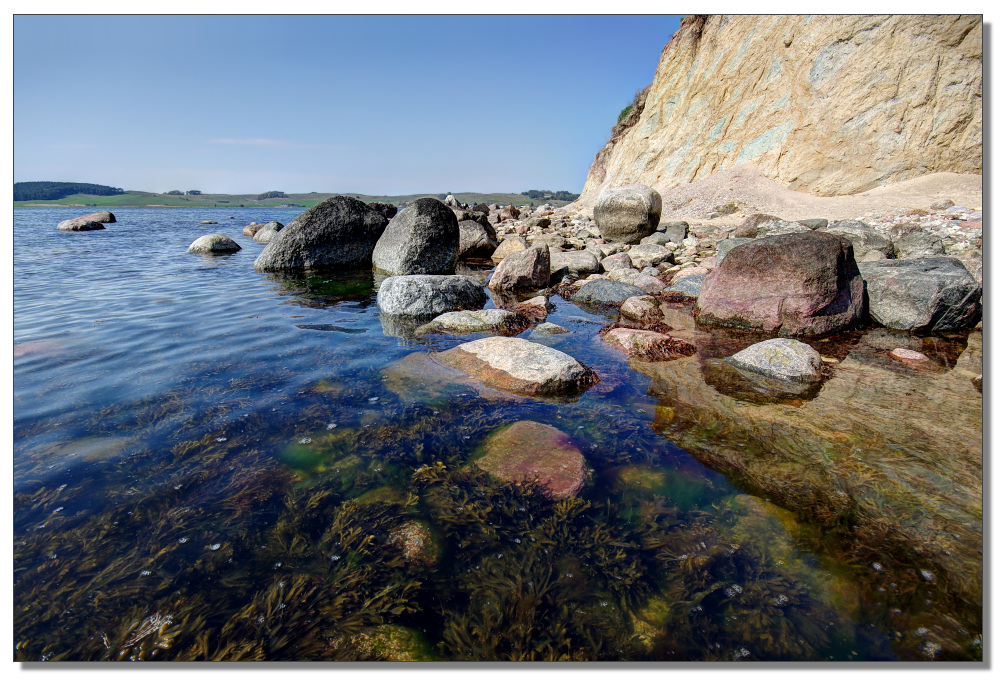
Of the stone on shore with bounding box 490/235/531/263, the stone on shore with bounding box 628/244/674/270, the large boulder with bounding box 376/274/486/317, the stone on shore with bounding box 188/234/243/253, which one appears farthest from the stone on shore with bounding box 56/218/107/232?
the stone on shore with bounding box 628/244/674/270

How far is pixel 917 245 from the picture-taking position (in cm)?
1048

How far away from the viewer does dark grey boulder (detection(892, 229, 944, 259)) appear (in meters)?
10.1

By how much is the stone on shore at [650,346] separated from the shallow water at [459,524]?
2.44 feet

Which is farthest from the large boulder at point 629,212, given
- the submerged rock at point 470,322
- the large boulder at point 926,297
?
the submerged rock at point 470,322

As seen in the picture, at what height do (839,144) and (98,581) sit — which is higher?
(839,144)

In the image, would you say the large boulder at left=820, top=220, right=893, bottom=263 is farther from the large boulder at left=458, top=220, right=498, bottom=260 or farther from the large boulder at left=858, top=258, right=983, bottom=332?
the large boulder at left=458, top=220, right=498, bottom=260

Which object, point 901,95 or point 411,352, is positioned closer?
point 411,352

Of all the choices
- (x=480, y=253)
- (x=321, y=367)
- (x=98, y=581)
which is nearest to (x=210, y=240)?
(x=480, y=253)

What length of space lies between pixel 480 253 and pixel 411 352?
10.2m

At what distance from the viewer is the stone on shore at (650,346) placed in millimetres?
5859

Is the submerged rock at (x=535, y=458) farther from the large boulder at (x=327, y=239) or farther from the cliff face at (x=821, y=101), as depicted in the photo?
the cliff face at (x=821, y=101)

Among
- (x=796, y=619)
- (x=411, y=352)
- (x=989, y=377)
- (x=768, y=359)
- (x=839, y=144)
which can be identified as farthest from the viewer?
(x=839, y=144)

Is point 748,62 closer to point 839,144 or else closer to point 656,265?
point 839,144

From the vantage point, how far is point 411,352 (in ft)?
19.8
